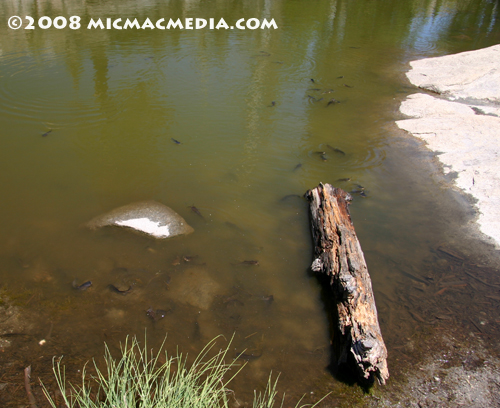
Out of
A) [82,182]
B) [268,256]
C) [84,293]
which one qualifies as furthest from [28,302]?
[268,256]

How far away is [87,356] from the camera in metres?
3.36

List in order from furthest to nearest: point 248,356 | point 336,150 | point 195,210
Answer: point 336,150, point 195,210, point 248,356

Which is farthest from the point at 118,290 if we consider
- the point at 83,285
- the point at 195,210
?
the point at 195,210

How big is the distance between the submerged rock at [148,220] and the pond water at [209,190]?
14 centimetres

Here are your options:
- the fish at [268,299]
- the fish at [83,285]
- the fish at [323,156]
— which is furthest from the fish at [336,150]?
the fish at [83,285]

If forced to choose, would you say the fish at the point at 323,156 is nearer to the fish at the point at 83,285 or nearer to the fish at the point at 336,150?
the fish at the point at 336,150

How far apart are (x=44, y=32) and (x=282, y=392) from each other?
43.5 ft

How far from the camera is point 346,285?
3.67 meters

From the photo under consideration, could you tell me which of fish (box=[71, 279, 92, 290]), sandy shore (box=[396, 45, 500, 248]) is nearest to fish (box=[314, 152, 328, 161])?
sandy shore (box=[396, 45, 500, 248])

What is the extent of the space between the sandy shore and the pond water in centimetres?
38

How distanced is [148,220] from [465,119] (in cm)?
606

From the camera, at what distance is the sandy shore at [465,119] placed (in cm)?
540

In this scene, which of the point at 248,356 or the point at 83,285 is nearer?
the point at 248,356

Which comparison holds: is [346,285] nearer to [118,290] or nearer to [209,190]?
[118,290]
